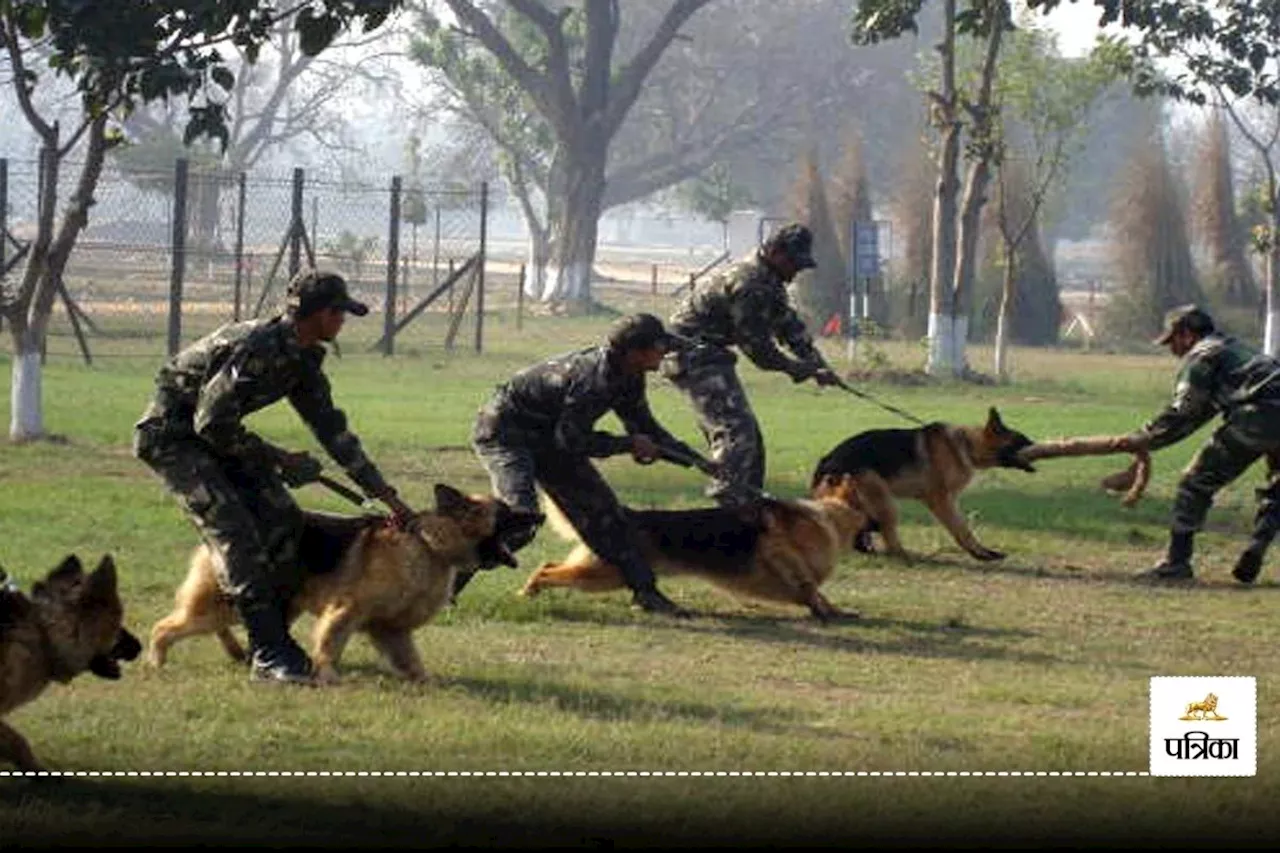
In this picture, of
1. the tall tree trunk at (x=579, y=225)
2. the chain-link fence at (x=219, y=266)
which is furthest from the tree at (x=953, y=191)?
the tall tree trunk at (x=579, y=225)

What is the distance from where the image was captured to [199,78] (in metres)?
17.2

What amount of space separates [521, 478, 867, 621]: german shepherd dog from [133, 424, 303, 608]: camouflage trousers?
2642 millimetres

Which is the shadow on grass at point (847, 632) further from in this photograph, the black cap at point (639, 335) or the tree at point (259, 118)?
the tree at point (259, 118)

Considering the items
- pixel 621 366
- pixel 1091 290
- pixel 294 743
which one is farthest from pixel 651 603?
pixel 1091 290

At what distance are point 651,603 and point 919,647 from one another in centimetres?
143

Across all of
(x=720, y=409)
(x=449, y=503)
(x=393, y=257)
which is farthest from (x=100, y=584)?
(x=393, y=257)

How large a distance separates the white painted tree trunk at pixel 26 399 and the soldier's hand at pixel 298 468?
10853 mm

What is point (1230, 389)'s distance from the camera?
49.0 feet

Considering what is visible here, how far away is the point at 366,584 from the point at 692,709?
55.5 inches

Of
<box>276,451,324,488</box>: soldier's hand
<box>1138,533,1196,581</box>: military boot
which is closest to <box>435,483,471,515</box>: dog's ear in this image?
<box>276,451,324,488</box>: soldier's hand

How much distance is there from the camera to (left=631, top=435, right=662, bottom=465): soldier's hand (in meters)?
12.7

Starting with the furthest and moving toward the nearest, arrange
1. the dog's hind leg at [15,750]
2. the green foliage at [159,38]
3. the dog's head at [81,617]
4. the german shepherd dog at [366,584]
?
the green foliage at [159,38], the german shepherd dog at [366,584], the dog's head at [81,617], the dog's hind leg at [15,750]

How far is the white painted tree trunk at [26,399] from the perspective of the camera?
2069 centimetres

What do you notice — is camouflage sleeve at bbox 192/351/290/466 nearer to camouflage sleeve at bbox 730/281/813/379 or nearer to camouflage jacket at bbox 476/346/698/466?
camouflage jacket at bbox 476/346/698/466
